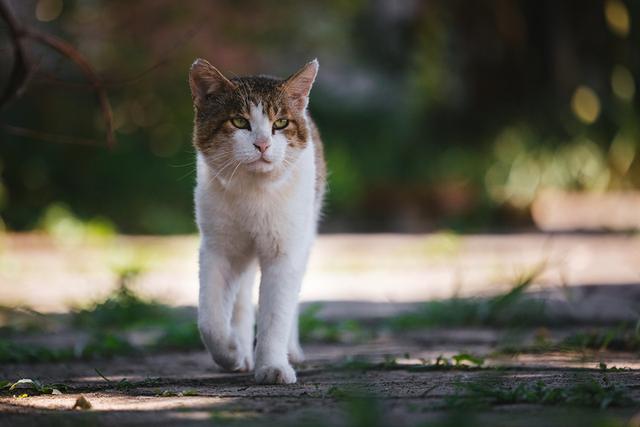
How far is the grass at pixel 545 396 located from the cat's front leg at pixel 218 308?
1079 millimetres

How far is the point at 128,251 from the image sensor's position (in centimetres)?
741

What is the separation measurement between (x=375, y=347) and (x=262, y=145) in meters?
1.27

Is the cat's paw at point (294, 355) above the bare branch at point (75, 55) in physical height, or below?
below

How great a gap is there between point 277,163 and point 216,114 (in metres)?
0.33

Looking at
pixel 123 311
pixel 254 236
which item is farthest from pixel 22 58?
pixel 123 311

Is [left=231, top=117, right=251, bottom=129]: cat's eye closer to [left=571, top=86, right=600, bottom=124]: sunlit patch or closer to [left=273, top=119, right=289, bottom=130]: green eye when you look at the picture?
[left=273, top=119, right=289, bottom=130]: green eye

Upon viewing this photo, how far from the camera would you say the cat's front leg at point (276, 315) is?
2.88m

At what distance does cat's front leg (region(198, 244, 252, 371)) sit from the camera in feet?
10.1

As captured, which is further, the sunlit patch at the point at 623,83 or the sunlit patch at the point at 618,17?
the sunlit patch at the point at 623,83

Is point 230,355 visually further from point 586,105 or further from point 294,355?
point 586,105

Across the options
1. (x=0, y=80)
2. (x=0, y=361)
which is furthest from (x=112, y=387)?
(x=0, y=80)

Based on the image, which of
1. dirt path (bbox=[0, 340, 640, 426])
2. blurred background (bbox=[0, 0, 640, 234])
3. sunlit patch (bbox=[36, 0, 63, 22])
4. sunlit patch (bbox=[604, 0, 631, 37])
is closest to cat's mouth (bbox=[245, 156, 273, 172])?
dirt path (bbox=[0, 340, 640, 426])

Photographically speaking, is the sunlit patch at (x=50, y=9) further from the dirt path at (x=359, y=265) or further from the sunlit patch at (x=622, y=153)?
the sunlit patch at (x=622, y=153)

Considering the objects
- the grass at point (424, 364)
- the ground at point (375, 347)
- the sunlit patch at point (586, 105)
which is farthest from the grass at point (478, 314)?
the sunlit patch at point (586, 105)
